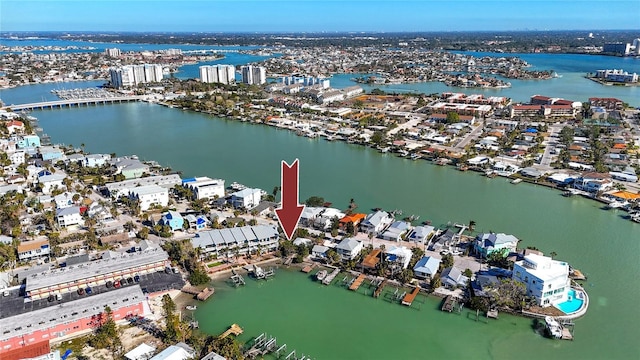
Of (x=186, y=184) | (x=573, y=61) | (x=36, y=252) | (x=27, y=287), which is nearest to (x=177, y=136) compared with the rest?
(x=186, y=184)

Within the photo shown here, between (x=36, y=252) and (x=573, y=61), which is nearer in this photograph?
(x=36, y=252)

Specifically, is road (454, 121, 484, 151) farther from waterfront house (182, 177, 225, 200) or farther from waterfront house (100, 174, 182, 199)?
waterfront house (100, 174, 182, 199)

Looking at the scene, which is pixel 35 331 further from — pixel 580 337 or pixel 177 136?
pixel 177 136

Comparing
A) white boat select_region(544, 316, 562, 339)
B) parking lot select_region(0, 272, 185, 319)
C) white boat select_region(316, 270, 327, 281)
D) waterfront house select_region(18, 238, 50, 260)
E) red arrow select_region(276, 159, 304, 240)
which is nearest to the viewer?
red arrow select_region(276, 159, 304, 240)

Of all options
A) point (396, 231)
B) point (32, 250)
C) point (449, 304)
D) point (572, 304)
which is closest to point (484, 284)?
point (449, 304)

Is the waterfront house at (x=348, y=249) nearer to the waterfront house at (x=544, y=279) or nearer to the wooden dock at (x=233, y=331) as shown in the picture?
the wooden dock at (x=233, y=331)

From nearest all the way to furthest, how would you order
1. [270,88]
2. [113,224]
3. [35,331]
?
[35,331] < [113,224] < [270,88]

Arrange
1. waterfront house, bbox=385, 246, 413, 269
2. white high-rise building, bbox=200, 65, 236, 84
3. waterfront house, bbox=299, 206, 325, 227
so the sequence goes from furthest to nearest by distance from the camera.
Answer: white high-rise building, bbox=200, 65, 236, 84
waterfront house, bbox=299, 206, 325, 227
waterfront house, bbox=385, 246, 413, 269

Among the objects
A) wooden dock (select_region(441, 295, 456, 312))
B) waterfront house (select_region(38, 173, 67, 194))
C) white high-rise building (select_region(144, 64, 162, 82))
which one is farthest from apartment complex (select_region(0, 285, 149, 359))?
white high-rise building (select_region(144, 64, 162, 82))
